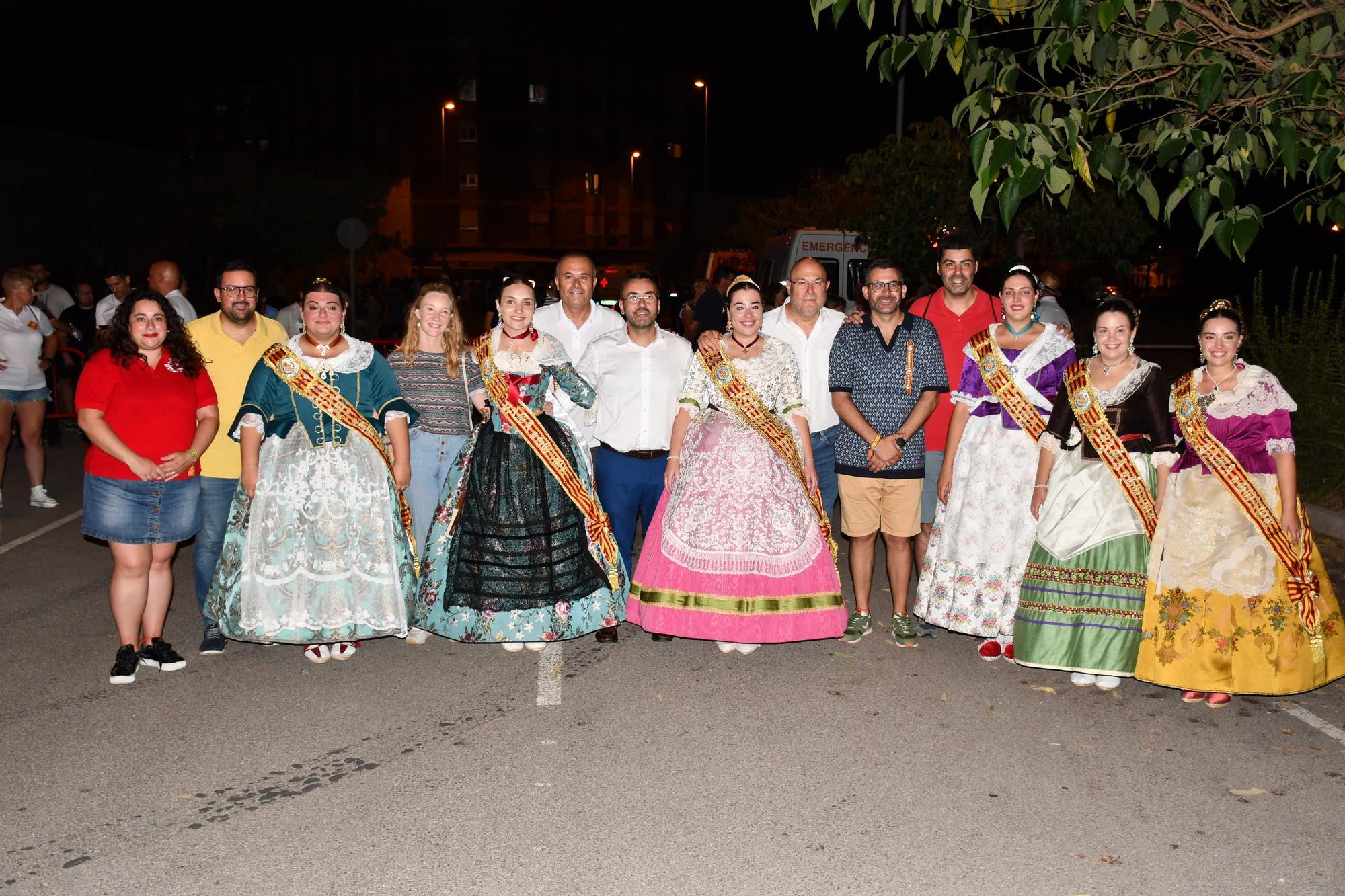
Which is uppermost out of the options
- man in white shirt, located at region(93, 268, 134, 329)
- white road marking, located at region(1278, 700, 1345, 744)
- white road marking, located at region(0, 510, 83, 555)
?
man in white shirt, located at region(93, 268, 134, 329)

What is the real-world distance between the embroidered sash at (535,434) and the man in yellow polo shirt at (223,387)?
1.17 metres

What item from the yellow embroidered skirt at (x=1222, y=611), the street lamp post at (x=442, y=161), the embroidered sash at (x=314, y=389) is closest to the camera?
the yellow embroidered skirt at (x=1222, y=611)

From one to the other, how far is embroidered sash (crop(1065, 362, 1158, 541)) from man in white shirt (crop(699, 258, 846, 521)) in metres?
1.57

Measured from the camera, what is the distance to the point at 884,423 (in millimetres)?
6484

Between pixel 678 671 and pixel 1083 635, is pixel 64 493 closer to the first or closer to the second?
pixel 678 671

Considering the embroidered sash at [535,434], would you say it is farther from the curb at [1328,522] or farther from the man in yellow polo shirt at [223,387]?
the curb at [1328,522]

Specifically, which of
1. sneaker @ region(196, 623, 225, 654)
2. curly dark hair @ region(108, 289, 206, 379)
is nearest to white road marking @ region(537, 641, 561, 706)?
sneaker @ region(196, 623, 225, 654)

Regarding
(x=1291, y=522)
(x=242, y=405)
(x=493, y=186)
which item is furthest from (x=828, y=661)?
(x=493, y=186)

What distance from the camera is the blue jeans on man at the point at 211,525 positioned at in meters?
6.33

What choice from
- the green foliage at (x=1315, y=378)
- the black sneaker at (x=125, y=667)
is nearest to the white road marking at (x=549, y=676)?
the black sneaker at (x=125, y=667)

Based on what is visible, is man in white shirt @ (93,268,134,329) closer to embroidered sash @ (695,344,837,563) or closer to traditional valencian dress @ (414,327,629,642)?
traditional valencian dress @ (414,327,629,642)

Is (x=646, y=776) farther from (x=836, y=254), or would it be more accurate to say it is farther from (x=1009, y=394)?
(x=836, y=254)

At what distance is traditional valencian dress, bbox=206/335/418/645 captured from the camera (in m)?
5.95

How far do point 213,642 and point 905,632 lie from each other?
3556mm
